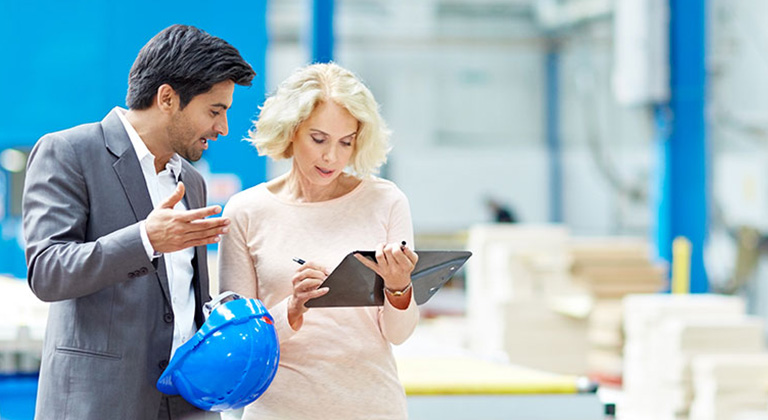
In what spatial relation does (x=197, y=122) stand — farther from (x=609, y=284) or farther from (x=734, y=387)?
(x=609, y=284)

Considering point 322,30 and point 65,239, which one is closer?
point 65,239

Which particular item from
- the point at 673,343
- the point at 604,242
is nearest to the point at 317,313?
the point at 673,343

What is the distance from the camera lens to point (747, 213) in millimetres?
11320

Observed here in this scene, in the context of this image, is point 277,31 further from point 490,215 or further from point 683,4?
point 683,4

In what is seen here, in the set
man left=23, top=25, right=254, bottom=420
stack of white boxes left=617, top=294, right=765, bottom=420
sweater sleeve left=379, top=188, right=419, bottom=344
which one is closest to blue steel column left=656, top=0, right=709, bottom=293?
stack of white boxes left=617, top=294, right=765, bottom=420

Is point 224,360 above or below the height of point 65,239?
below

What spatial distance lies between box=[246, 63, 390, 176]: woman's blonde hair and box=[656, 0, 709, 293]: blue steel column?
5.64m

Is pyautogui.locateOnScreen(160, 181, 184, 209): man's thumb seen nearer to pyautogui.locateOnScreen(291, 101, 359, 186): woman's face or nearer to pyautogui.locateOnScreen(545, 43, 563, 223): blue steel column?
pyautogui.locateOnScreen(291, 101, 359, 186): woman's face

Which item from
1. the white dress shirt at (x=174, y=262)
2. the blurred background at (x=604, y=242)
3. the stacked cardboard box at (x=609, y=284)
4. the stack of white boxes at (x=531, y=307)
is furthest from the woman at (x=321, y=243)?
the stacked cardboard box at (x=609, y=284)

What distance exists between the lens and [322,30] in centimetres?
658

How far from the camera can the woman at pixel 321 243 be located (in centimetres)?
221

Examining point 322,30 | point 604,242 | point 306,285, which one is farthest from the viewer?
point 604,242

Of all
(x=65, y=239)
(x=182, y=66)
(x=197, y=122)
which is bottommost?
(x=65, y=239)

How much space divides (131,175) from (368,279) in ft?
1.70
